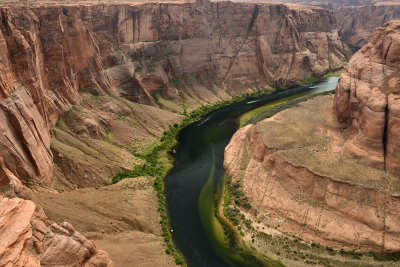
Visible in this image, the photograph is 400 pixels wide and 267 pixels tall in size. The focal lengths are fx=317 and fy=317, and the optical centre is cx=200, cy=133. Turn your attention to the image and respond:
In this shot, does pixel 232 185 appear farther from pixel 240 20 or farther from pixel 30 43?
pixel 240 20

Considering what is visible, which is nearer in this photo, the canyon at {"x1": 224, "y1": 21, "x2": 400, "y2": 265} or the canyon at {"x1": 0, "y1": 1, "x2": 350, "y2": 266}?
the canyon at {"x1": 0, "y1": 1, "x2": 350, "y2": 266}

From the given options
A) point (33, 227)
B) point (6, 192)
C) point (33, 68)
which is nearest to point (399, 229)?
point (33, 227)

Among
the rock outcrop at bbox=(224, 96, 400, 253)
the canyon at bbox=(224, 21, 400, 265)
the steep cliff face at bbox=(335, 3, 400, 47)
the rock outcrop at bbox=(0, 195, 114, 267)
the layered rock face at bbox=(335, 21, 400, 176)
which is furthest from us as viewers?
the steep cliff face at bbox=(335, 3, 400, 47)

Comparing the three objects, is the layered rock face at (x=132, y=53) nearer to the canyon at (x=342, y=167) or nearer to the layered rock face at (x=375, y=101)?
the canyon at (x=342, y=167)

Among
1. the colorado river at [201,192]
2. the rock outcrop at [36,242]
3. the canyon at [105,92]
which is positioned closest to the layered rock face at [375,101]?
the colorado river at [201,192]

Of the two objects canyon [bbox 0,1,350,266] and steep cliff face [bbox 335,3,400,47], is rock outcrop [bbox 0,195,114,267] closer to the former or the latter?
canyon [bbox 0,1,350,266]

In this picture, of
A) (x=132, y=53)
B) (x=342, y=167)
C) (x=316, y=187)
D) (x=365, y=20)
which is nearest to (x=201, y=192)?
(x=316, y=187)

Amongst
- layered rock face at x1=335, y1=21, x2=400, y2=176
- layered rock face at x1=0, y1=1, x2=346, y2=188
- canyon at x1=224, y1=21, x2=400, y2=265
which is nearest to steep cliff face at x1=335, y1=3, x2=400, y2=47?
layered rock face at x1=0, y1=1, x2=346, y2=188
